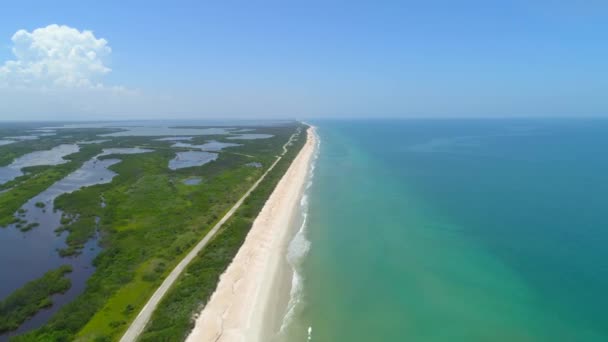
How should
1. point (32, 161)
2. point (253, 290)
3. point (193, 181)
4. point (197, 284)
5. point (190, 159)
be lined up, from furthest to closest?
point (190, 159) → point (32, 161) → point (193, 181) → point (253, 290) → point (197, 284)

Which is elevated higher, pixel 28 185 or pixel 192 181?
pixel 192 181

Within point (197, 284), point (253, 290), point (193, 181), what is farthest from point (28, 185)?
point (253, 290)

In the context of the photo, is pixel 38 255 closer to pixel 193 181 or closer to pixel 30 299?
pixel 30 299

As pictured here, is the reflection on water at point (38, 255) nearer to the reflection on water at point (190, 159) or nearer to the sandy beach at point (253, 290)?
the sandy beach at point (253, 290)

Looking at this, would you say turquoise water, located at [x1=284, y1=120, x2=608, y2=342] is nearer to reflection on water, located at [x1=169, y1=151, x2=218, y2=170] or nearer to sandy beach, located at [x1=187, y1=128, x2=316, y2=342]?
sandy beach, located at [x1=187, y1=128, x2=316, y2=342]

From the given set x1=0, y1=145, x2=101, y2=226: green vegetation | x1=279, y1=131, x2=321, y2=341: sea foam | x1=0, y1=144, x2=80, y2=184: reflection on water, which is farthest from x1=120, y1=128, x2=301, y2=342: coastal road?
x1=0, y1=144, x2=80, y2=184: reflection on water
